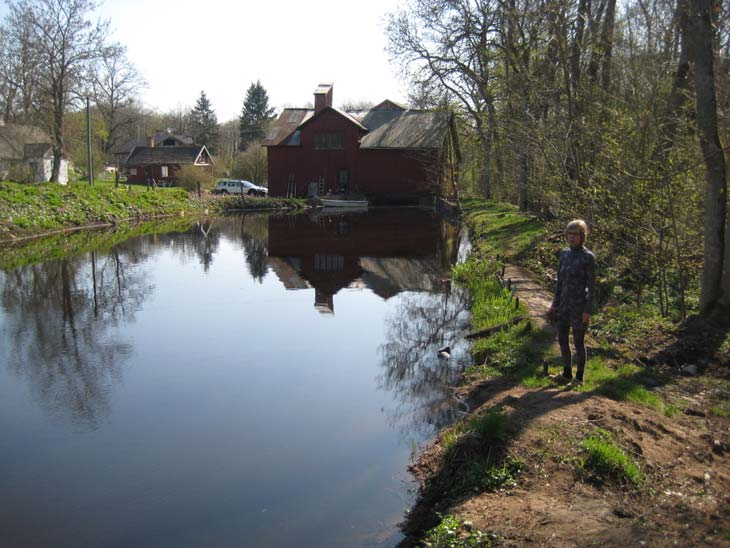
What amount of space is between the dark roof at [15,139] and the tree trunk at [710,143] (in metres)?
47.7

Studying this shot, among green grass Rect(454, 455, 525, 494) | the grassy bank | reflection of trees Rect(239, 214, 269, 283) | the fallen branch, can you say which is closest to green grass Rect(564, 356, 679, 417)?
green grass Rect(454, 455, 525, 494)

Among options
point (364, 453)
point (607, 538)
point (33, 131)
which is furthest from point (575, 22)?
point (33, 131)

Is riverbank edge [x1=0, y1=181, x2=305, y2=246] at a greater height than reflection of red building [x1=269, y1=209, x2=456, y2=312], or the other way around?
riverbank edge [x1=0, y1=181, x2=305, y2=246]

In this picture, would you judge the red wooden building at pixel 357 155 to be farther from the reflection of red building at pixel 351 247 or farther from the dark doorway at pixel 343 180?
the reflection of red building at pixel 351 247

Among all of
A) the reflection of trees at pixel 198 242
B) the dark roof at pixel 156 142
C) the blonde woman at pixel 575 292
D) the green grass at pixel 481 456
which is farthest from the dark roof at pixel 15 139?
the green grass at pixel 481 456

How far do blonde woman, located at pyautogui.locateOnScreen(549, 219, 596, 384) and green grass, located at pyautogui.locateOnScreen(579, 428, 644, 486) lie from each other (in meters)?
1.80

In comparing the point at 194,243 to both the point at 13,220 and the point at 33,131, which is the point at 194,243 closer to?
the point at 13,220

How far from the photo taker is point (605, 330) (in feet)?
30.9

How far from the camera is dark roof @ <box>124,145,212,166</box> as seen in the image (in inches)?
2520

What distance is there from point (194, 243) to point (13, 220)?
6.75 meters

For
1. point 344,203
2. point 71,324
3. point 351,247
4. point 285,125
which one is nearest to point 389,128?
point 344,203

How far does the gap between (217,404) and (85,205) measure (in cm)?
2545

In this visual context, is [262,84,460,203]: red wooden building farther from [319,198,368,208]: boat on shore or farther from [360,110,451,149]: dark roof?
[319,198,368,208]: boat on shore

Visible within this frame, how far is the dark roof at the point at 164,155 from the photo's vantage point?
64.0m
